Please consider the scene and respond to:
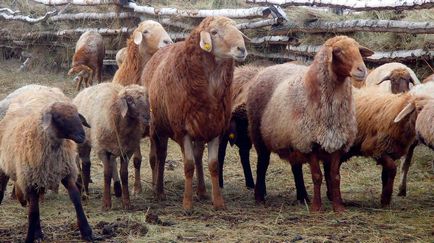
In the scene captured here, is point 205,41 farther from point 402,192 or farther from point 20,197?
point 402,192

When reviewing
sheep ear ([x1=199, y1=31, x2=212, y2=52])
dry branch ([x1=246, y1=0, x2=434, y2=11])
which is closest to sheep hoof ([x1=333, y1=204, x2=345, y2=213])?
sheep ear ([x1=199, y1=31, x2=212, y2=52])

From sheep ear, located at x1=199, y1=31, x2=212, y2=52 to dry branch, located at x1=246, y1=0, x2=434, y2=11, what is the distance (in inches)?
138

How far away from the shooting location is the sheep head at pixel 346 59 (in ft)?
25.6

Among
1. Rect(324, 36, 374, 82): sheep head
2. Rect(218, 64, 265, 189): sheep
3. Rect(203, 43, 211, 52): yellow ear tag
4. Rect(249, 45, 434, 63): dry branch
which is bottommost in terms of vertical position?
Rect(218, 64, 265, 189): sheep

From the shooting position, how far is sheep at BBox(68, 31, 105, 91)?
53.1ft

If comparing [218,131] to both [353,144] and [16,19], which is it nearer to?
[353,144]

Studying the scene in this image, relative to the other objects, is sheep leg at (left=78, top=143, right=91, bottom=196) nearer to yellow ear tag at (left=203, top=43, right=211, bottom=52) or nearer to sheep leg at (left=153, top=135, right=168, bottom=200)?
sheep leg at (left=153, top=135, right=168, bottom=200)

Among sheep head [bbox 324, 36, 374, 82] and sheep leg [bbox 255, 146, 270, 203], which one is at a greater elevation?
sheep head [bbox 324, 36, 374, 82]

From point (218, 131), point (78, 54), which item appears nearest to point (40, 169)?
point (218, 131)

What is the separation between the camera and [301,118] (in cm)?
822

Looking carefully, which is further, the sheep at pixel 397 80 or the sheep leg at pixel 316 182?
the sheep at pixel 397 80

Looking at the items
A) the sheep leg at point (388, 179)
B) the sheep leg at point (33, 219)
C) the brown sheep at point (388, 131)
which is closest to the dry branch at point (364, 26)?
the brown sheep at point (388, 131)

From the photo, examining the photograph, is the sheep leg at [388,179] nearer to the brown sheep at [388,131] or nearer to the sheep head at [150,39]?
the brown sheep at [388,131]

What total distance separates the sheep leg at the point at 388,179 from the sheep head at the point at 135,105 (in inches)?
107
